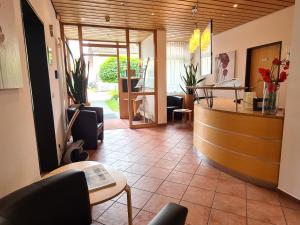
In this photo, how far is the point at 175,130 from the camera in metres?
5.26

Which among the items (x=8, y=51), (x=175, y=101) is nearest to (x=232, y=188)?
(x=8, y=51)

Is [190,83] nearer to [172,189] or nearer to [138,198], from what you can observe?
[172,189]

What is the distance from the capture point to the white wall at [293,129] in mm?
2018

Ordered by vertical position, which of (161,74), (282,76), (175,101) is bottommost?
(175,101)

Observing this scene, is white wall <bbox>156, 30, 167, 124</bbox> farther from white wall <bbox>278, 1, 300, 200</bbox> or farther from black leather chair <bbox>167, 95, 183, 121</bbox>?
white wall <bbox>278, 1, 300, 200</bbox>

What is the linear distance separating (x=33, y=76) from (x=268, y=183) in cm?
338

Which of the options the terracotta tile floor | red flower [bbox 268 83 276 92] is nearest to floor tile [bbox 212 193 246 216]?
the terracotta tile floor

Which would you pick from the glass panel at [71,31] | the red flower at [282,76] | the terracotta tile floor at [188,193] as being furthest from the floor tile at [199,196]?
the glass panel at [71,31]

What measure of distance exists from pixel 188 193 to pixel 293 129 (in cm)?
138

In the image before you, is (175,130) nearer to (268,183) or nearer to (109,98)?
(268,183)

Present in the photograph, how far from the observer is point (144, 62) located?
5.95 m

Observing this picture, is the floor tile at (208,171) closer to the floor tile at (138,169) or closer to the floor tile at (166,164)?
the floor tile at (166,164)

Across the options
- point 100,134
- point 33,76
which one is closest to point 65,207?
point 33,76

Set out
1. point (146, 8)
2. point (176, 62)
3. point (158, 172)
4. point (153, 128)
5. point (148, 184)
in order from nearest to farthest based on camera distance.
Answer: point (148, 184) < point (158, 172) < point (146, 8) < point (153, 128) < point (176, 62)
